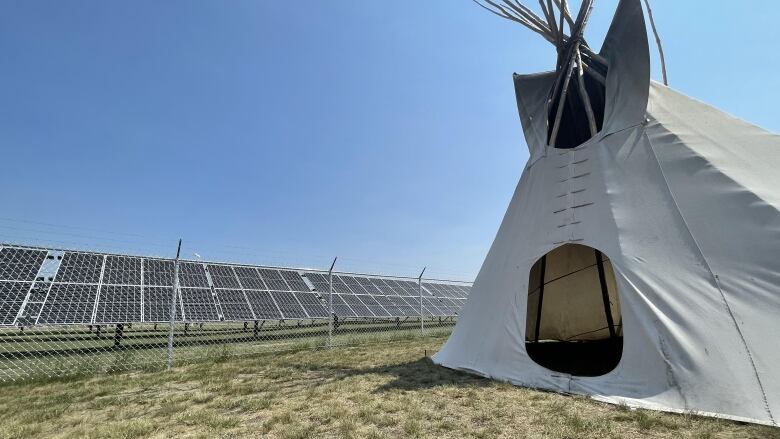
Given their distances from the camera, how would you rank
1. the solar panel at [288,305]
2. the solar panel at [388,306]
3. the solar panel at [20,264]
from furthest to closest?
the solar panel at [388,306]
the solar panel at [288,305]
the solar panel at [20,264]

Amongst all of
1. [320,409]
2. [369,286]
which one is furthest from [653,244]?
[369,286]

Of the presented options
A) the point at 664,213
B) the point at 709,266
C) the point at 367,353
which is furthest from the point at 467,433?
the point at 367,353

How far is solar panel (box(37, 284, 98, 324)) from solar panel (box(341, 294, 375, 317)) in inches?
315

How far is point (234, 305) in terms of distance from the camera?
11.9 metres

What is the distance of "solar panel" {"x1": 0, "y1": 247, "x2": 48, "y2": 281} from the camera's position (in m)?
9.24

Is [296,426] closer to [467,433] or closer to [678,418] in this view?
[467,433]

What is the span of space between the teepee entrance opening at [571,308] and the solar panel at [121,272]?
11.7 meters

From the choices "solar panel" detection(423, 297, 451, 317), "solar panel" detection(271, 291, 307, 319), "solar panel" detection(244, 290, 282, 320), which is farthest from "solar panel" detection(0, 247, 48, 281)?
"solar panel" detection(423, 297, 451, 317)

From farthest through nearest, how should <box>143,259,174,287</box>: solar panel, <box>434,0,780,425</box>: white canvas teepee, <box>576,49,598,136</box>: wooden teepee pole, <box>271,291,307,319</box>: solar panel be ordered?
<box>271,291,307,319</box>: solar panel
<box>143,259,174,287</box>: solar panel
<box>576,49,598,136</box>: wooden teepee pole
<box>434,0,780,425</box>: white canvas teepee

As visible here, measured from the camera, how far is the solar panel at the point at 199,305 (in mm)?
10500

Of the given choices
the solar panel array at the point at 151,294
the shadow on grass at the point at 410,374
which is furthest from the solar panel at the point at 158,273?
the shadow on grass at the point at 410,374

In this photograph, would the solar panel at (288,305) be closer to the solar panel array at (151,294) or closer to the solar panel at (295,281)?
the solar panel array at (151,294)

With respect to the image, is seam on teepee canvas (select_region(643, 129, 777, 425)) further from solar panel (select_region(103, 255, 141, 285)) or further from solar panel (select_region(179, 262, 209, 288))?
solar panel (select_region(103, 255, 141, 285))

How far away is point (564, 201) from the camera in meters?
6.15
